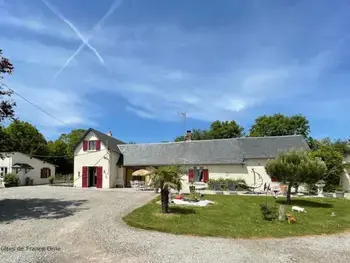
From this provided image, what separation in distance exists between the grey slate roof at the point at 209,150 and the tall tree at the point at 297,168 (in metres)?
8.30

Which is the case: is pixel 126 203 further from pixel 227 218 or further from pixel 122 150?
pixel 122 150

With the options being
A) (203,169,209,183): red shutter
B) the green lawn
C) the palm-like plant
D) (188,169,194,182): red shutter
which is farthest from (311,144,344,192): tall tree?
the palm-like plant

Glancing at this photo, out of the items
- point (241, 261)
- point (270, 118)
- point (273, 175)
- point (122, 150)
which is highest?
point (270, 118)

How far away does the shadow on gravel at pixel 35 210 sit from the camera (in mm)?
12273

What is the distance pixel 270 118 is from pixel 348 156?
2448 centimetres

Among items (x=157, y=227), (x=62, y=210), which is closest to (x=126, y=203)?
(x=62, y=210)

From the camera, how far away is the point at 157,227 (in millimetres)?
10336

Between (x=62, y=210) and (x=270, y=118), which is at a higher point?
(x=270, y=118)

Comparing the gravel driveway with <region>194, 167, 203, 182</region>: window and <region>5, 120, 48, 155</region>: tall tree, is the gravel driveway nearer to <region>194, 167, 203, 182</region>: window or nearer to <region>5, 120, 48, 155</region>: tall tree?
<region>194, 167, 203, 182</region>: window

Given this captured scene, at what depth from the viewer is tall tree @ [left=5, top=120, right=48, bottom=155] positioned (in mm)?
47312

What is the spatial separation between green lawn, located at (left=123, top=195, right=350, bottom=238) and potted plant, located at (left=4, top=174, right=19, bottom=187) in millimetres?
21758

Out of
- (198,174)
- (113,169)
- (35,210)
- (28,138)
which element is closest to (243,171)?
(198,174)

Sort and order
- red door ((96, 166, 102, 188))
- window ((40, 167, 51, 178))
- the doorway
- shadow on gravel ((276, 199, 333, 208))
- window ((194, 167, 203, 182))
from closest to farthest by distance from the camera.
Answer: shadow on gravel ((276, 199, 333, 208)) → window ((194, 167, 203, 182)) → red door ((96, 166, 102, 188)) → the doorway → window ((40, 167, 51, 178))

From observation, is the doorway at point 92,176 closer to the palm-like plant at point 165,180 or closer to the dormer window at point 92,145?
the dormer window at point 92,145
